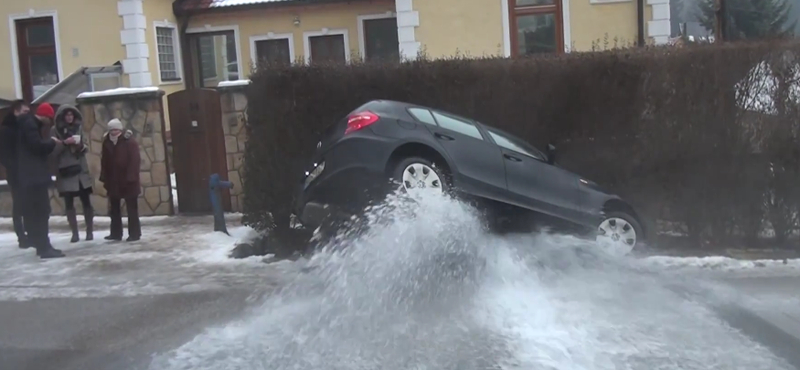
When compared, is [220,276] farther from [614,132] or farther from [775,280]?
[775,280]

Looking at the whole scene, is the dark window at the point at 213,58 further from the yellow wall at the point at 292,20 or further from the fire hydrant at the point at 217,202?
the fire hydrant at the point at 217,202

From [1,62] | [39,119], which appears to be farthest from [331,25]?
[39,119]

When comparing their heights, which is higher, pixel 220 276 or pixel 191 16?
pixel 191 16

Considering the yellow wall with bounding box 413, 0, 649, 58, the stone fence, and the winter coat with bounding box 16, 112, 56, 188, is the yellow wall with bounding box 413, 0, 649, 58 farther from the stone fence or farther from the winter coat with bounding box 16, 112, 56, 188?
the winter coat with bounding box 16, 112, 56, 188

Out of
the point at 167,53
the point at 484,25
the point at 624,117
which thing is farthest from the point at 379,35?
the point at 624,117

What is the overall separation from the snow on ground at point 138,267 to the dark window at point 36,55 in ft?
27.6

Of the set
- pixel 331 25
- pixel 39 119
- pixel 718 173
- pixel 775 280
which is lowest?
pixel 775 280

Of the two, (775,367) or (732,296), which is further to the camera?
(732,296)

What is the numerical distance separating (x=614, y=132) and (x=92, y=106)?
7117 millimetres

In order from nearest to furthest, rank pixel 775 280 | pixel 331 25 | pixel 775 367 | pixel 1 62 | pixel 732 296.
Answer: pixel 775 367 < pixel 732 296 < pixel 775 280 < pixel 1 62 < pixel 331 25

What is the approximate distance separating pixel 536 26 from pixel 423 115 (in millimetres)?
7319

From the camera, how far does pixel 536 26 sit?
632 inches

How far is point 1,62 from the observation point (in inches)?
775

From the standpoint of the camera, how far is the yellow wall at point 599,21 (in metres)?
15.8
